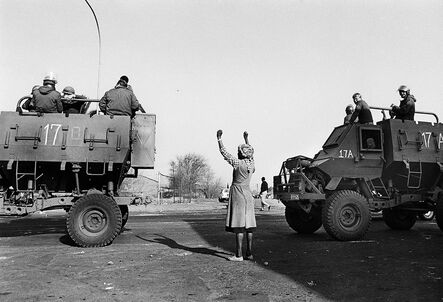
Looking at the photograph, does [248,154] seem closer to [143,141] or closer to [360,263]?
[360,263]

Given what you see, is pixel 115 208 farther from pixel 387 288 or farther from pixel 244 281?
pixel 387 288

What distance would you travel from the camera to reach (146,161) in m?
8.85

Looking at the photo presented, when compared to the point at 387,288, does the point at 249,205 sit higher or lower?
higher

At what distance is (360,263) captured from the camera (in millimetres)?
6324

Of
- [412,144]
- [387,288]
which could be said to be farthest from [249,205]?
[412,144]

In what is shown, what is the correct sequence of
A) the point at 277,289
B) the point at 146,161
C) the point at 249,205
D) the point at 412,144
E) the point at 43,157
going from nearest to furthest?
1. the point at 277,289
2. the point at 249,205
3. the point at 43,157
4. the point at 146,161
5. the point at 412,144

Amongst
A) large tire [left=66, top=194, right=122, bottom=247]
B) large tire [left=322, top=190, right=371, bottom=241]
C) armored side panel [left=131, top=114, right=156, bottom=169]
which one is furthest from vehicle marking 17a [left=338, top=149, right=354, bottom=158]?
large tire [left=66, top=194, right=122, bottom=247]

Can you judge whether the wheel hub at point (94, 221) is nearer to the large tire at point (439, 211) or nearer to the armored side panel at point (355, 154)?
the armored side panel at point (355, 154)

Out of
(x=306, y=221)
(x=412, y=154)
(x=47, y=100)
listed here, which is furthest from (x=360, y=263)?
(x=47, y=100)

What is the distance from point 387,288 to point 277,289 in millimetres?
1235

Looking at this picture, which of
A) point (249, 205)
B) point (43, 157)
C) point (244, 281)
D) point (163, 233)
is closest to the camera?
point (244, 281)

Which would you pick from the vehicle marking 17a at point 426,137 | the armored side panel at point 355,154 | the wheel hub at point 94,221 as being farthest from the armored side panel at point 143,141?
the vehicle marking 17a at point 426,137

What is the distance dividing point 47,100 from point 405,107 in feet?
26.5

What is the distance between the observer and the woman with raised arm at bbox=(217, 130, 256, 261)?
6609mm
